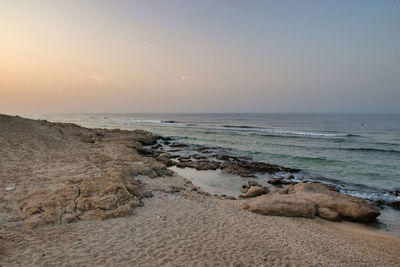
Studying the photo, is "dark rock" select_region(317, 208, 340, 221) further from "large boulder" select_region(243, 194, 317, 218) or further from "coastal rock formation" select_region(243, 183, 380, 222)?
"large boulder" select_region(243, 194, 317, 218)

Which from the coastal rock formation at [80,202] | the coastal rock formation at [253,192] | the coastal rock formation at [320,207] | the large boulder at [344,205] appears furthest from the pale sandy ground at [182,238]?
the coastal rock formation at [253,192]

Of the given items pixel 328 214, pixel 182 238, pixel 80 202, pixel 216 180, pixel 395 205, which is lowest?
pixel 216 180

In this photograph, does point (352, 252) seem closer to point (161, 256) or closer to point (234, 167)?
point (161, 256)

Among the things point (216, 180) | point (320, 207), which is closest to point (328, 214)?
point (320, 207)

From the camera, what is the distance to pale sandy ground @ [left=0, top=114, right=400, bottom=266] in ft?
16.9

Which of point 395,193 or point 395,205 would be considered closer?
point 395,205

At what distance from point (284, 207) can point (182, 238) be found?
5.17m

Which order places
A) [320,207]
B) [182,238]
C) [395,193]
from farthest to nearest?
1. [395,193]
2. [320,207]
3. [182,238]

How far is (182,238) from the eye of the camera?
20.4 ft

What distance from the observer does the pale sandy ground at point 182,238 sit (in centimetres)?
514

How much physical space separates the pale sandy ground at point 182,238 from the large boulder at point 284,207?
1.09ft

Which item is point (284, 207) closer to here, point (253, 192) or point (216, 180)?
point (253, 192)

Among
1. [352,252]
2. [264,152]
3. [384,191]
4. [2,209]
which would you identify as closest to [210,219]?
[352,252]

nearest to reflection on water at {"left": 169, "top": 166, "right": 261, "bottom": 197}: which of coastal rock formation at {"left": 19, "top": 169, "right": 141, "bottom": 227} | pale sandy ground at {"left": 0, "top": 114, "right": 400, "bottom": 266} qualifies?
pale sandy ground at {"left": 0, "top": 114, "right": 400, "bottom": 266}
